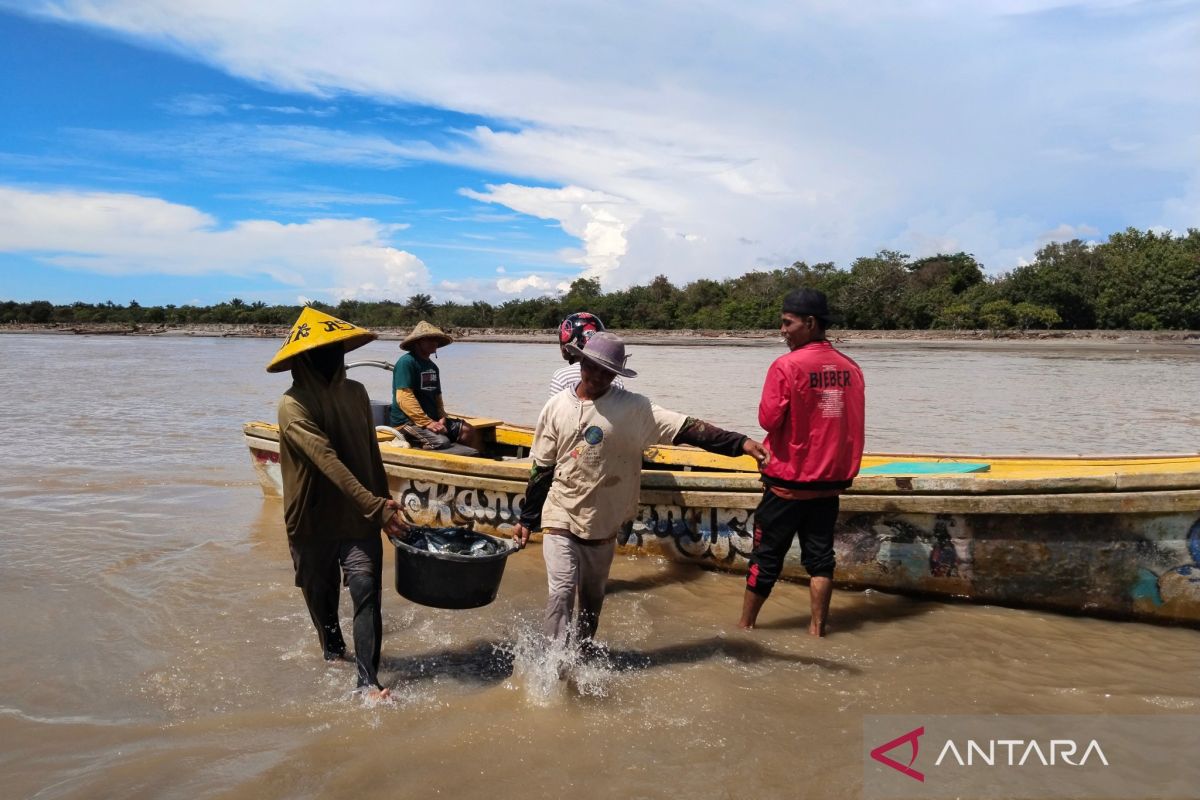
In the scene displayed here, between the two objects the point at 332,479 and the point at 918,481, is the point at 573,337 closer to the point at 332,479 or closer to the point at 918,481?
the point at 332,479

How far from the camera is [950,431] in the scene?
544 inches

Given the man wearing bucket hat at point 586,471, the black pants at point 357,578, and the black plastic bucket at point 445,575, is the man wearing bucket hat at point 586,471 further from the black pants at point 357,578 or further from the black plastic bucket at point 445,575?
the black pants at point 357,578

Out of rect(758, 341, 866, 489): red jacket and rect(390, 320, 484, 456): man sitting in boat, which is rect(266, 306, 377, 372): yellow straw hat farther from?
rect(390, 320, 484, 456): man sitting in boat

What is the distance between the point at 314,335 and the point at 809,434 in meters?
2.53

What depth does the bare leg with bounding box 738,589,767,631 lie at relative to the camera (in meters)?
4.86

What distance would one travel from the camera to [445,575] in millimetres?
3742

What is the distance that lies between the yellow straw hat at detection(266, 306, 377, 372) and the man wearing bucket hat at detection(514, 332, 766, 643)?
934mm

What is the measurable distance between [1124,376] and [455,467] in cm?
2340

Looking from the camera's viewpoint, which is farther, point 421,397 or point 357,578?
Result: point 421,397

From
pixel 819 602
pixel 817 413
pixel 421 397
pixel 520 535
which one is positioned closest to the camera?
pixel 520 535

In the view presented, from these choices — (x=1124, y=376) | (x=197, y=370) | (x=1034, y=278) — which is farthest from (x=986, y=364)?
(x=197, y=370)

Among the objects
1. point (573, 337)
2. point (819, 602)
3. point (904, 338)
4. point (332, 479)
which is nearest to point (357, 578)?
point (332, 479)

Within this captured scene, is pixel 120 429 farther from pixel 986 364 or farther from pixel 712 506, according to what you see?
pixel 986 364

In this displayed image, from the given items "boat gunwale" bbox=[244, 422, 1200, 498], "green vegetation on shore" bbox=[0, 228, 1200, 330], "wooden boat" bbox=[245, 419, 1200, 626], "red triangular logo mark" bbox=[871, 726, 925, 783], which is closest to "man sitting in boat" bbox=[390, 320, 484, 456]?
"boat gunwale" bbox=[244, 422, 1200, 498]
